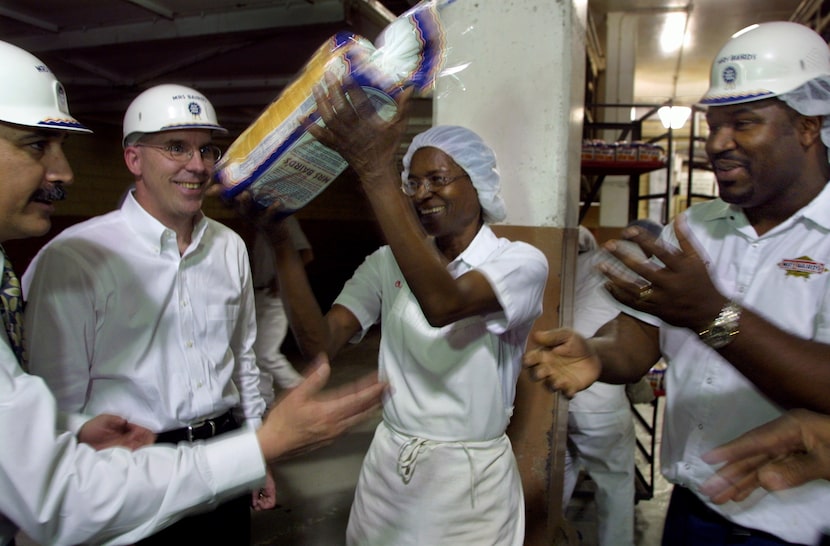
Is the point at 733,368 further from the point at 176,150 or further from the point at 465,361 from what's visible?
the point at 176,150

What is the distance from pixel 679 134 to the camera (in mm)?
13953

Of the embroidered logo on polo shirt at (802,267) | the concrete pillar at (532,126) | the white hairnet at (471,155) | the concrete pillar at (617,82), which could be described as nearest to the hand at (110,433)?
the white hairnet at (471,155)

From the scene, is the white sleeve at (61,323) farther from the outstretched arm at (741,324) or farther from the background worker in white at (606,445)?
the background worker in white at (606,445)

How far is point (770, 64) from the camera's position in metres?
1.34

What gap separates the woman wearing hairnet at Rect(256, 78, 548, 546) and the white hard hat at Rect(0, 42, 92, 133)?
2.16 feet

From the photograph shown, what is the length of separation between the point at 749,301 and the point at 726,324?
350 mm

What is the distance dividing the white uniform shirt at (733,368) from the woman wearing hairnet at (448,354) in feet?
1.48

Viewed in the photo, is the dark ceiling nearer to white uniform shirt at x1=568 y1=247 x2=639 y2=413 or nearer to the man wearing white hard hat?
white uniform shirt at x1=568 y1=247 x2=639 y2=413

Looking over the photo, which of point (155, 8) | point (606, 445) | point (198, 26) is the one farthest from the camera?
point (198, 26)

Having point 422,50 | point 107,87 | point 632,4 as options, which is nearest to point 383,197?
point 422,50

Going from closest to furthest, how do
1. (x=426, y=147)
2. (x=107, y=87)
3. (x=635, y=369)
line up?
(x=635, y=369), (x=426, y=147), (x=107, y=87)

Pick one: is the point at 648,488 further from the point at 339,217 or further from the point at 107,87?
the point at 339,217

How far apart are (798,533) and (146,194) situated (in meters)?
2.24

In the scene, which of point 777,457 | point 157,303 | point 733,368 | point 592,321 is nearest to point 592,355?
point 733,368
